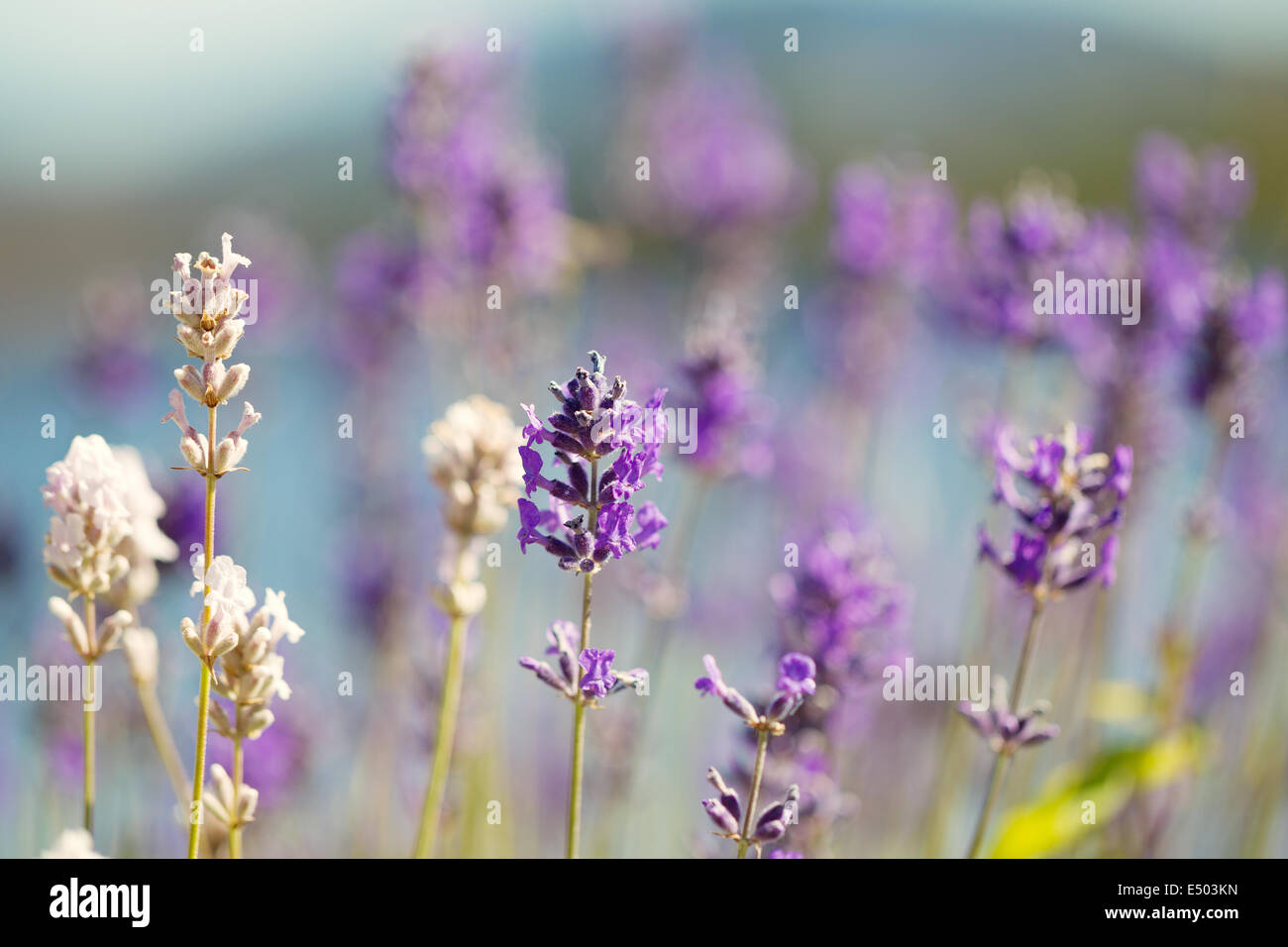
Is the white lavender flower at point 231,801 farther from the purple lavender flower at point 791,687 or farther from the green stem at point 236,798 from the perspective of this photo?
the purple lavender flower at point 791,687

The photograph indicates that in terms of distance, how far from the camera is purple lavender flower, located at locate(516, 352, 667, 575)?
131 centimetres

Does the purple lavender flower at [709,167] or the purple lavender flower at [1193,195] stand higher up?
the purple lavender flower at [709,167]

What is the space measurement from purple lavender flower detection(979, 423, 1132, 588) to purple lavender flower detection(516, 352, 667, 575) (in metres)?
0.58

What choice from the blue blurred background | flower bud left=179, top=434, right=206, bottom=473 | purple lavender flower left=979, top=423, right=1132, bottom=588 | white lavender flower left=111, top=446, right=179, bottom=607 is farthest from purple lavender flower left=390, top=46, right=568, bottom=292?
flower bud left=179, top=434, right=206, bottom=473

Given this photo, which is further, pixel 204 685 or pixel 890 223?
pixel 890 223

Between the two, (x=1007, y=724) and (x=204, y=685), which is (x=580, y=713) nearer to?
(x=204, y=685)

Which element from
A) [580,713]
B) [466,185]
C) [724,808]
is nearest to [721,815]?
[724,808]

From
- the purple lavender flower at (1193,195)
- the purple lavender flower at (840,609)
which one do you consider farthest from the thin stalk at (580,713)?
the purple lavender flower at (1193,195)

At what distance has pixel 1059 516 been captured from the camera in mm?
1592

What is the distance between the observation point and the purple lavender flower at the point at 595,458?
1314 millimetres

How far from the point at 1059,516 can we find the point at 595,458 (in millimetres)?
704

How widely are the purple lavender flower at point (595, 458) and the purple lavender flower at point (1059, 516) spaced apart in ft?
1.91
